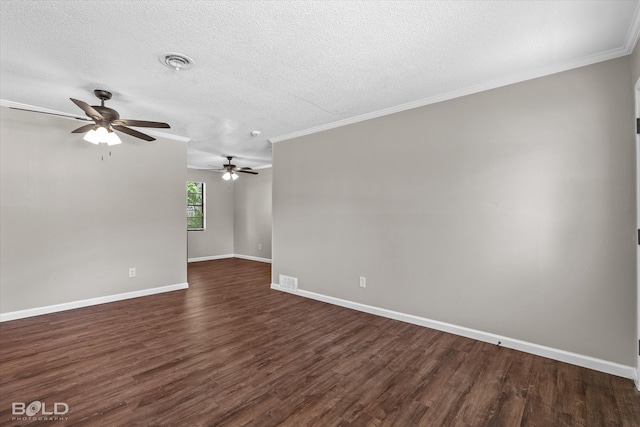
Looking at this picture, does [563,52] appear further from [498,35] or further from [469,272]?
[469,272]

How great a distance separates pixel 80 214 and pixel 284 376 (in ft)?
12.3

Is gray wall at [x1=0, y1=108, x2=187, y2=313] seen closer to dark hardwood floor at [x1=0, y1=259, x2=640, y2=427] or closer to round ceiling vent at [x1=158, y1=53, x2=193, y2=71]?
dark hardwood floor at [x1=0, y1=259, x2=640, y2=427]

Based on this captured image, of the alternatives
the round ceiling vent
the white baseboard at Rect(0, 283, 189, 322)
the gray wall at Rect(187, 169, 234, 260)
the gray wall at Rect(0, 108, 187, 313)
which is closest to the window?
the gray wall at Rect(187, 169, 234, 260)

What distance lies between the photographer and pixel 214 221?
28.8 ft

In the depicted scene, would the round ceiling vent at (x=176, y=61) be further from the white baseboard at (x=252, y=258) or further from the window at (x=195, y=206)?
the window at (x=195, y=206)

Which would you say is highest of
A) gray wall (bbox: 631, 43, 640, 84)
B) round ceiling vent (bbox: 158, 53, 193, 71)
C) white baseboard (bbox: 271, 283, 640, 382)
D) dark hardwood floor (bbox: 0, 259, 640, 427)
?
round ceiling vent (bbox: 158, 53, 193, 71)

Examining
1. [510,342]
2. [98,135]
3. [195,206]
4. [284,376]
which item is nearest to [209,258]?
[195,206]

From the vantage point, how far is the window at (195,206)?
332 inches

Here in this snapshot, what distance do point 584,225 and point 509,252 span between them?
0.62 metres

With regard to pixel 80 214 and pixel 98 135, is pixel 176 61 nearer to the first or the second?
pixel 98 135

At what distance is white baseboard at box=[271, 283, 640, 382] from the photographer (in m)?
2.47

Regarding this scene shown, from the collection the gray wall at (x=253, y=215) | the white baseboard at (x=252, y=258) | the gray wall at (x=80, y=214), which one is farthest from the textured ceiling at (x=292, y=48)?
the white baseboard at (x=252, y=258)

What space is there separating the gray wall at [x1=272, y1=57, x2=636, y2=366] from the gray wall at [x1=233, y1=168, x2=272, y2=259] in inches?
164

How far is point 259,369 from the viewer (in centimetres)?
254
